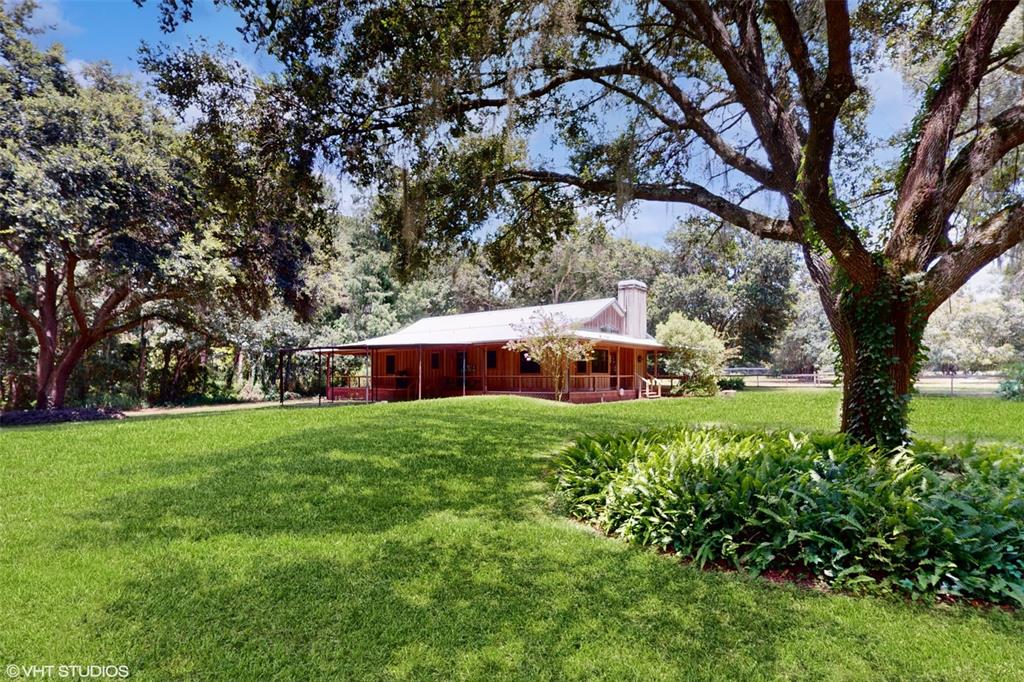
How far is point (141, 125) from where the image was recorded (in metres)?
13.9

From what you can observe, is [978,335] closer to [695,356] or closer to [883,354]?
[695,356]

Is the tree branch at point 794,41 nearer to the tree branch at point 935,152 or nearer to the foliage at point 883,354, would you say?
the tree branch at point 935,152

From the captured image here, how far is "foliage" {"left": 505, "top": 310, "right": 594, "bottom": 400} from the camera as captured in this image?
17.5 m

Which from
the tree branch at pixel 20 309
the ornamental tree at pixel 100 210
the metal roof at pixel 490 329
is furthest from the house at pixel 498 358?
the tree branch at pixel 20 309

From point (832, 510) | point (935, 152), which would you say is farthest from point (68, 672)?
point (935, 152)

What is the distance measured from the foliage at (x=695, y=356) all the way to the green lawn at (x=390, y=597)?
1801cm

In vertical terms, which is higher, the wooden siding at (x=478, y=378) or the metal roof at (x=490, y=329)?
the metal roof at (x=490, y=329)

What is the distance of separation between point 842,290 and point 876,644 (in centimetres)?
392

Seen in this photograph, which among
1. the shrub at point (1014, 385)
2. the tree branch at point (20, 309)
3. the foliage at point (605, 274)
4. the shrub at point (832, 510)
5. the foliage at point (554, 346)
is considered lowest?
the shrub at point (832, 510)

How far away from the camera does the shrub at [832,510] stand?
3.52m

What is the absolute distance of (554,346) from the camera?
17.5 m

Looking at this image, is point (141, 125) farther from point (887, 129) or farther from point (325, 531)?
point (887, 129)

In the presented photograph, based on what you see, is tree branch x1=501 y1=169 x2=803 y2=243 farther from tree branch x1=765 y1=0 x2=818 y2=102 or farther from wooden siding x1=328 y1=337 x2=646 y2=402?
wooden siding x1=328 y1=337 x2=646 y2=402

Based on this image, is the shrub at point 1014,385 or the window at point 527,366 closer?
the shrub at point 1014,385
